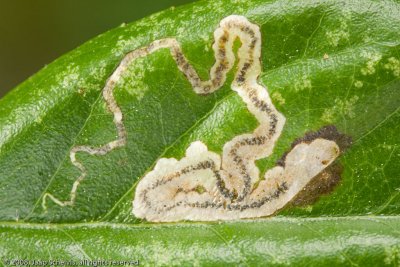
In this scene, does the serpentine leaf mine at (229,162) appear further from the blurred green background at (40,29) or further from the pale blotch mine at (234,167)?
the blurred green background at (40,29)

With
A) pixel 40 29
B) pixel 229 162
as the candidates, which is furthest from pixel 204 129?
pixel 40 29

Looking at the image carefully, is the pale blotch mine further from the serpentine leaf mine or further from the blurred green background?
the blurred green background

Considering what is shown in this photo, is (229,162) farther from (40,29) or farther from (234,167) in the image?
(40,29)

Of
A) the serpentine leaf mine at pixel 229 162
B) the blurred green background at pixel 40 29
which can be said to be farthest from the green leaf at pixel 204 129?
the blurred green background at pixel 40 29

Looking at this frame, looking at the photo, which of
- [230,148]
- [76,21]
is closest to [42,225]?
[230,148]

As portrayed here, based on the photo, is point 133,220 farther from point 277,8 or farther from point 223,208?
point 277,8

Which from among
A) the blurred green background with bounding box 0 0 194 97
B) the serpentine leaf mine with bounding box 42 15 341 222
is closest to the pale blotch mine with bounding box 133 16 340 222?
the serpentine leaf mine with bounding box 42 15 341 222
